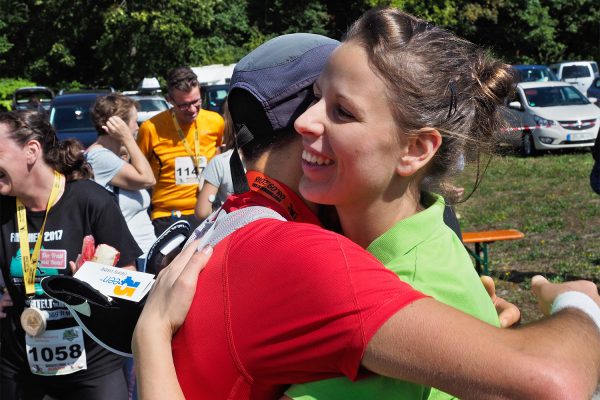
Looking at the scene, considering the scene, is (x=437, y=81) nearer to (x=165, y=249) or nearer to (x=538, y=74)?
(x=165, y=249)

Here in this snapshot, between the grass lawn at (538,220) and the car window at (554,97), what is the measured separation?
179 cm

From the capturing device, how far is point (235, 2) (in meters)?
41.9

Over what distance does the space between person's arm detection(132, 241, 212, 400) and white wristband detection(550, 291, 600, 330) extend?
664mm

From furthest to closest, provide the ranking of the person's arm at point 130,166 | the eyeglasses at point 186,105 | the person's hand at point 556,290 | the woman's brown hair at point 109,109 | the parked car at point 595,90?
the parked car at point 595,90, the eyeglasses at point 186,105, the woman's brown hair at point 109,109, the person's arm at point 130,166, the person's hand at point 556,290

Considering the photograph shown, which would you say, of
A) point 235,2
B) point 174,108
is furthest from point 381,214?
point 235,2

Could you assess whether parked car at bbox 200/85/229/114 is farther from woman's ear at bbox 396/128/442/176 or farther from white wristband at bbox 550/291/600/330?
white wristband at bbox 550/291/600/330

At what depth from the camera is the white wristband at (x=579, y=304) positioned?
138cm

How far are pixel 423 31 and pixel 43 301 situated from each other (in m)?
2.87

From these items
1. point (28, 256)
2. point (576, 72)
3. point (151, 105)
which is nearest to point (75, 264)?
point (28, 256)

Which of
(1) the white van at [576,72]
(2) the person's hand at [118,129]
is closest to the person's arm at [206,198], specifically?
(2) the person's hand at [118,129]

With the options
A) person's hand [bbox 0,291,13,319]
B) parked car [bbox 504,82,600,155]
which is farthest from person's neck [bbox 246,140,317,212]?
parked car [bbox 504,82,600,155]

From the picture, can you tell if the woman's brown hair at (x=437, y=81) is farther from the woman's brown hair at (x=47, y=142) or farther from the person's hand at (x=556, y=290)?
the woman's brown hair at (x=47, y=142)

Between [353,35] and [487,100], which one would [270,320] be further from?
[487,100]

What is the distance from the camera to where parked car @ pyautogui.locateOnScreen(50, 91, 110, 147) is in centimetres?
1472
